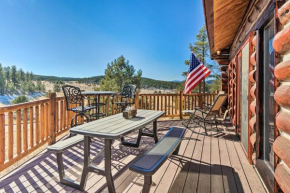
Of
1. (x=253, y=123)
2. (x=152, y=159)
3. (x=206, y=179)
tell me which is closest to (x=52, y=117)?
(x=152, y=159)

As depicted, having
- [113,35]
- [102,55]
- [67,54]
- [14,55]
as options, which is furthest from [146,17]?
[14,55]

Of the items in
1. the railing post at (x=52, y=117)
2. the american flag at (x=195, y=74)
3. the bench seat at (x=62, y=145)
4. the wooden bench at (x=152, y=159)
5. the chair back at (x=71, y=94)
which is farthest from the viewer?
the american flag at (x=195, y=74)

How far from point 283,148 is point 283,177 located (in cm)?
21

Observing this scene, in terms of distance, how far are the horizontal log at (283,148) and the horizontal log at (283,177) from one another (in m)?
0.11

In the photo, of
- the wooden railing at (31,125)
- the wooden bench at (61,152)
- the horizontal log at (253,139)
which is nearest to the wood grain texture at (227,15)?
the horizontal log at (253,139)

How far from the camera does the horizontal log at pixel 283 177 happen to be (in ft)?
3.83

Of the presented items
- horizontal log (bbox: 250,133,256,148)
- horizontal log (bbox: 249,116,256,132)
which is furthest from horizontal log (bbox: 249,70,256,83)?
horizontal log (bbox: 250,133,256,148)

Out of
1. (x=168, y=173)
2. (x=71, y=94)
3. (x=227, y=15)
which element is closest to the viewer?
(x=168, y=173)

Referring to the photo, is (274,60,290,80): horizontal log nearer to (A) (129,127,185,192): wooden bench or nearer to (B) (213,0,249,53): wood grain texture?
(A) (129,127,185,192): wooden bench

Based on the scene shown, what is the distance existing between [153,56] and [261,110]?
1126 inches

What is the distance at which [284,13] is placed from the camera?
1.28 m

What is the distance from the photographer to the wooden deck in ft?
6.27

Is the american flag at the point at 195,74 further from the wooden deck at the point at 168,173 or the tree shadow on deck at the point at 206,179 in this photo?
the tree shadow on deck at the point at 206,179

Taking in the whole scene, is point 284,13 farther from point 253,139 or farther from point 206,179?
point 206,179
